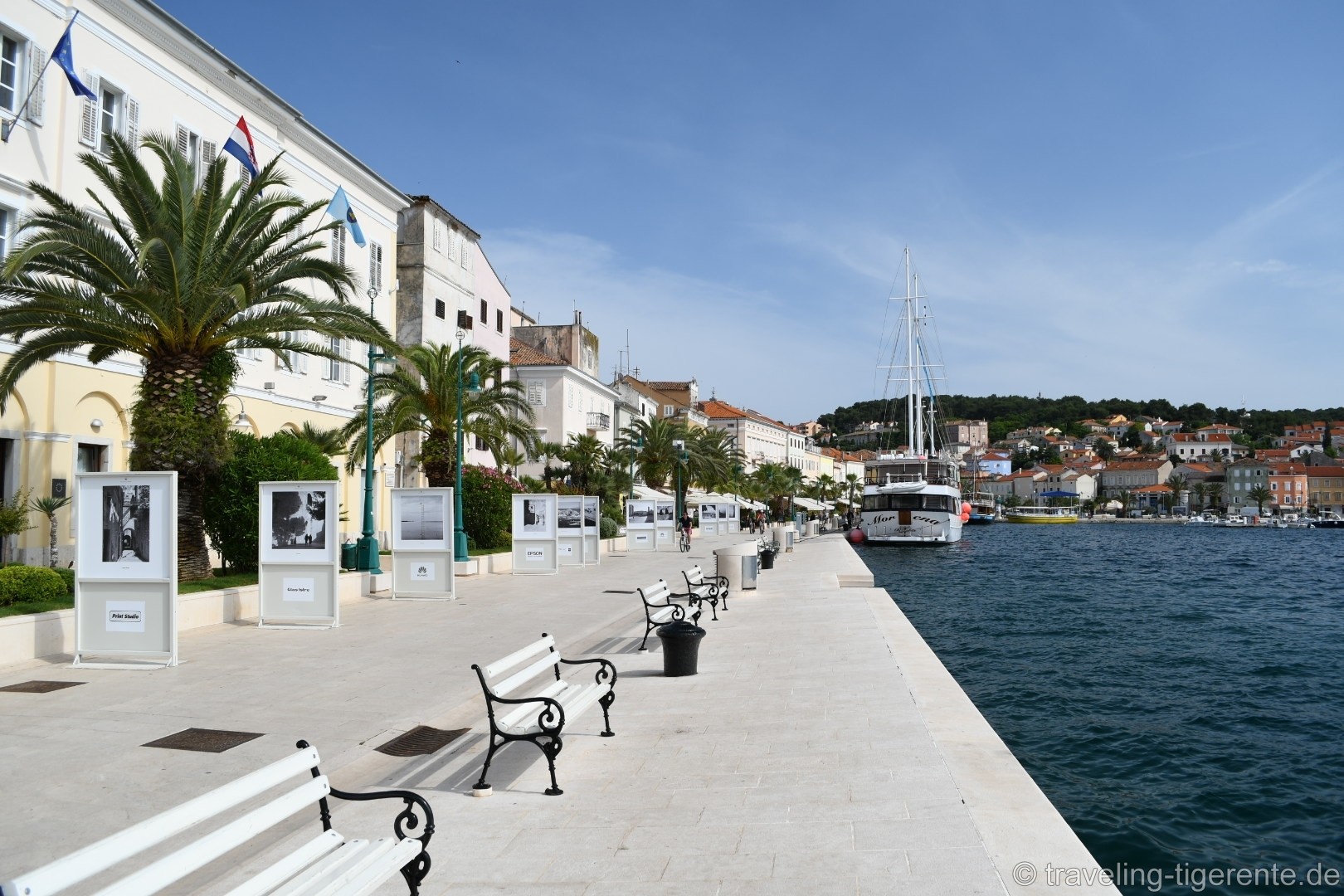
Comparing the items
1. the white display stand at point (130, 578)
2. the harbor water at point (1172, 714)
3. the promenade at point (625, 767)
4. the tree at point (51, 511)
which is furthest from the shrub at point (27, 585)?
the harbor water at point (1172, 714)

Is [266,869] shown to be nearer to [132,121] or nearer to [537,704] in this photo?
[537,704]

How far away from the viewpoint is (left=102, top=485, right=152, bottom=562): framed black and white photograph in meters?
11.6

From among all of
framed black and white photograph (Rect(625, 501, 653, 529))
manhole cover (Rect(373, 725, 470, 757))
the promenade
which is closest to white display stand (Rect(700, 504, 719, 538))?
framed black and white photograph (Rect(625, 501, 653, 529))

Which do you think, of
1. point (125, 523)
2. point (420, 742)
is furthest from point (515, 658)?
point (125, 523)

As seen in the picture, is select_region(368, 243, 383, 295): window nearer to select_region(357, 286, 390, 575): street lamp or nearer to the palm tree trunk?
select_region(357, 286, 390, 575): street lamp

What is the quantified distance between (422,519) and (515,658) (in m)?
12.5

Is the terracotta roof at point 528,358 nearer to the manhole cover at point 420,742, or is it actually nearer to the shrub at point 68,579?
the shrub at point 68,579

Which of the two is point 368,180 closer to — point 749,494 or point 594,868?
point 594,868

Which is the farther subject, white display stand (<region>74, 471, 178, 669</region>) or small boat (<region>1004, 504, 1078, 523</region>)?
small boat (<region>1004, 504, 1078, 523</region>)

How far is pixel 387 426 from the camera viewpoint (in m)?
29.0

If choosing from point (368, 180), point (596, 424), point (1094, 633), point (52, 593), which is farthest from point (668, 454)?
point (52, 593)

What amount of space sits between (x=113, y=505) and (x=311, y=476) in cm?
692

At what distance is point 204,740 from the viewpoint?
8.16m

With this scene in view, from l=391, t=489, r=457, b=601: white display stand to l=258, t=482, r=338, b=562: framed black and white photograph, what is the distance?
3937mm
